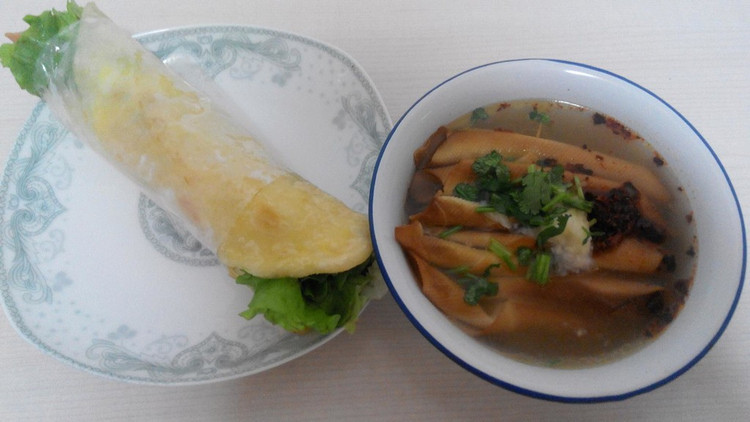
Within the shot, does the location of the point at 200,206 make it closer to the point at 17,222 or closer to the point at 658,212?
the point at 17,222

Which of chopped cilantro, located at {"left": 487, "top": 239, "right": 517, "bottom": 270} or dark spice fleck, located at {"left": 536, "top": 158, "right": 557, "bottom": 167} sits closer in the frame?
chopped cilantro, located at {"left": 487, "top": 239, "right": 517, "bottom": 270}

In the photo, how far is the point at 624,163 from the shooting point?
1004 mm

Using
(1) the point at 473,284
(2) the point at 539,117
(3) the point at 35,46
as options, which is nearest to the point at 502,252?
(1) the point at 473,284

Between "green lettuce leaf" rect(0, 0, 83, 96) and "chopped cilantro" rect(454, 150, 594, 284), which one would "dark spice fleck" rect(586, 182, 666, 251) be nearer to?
"chopped cilantro" rect(454, 150, 594, 284)

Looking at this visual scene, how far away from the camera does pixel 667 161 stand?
955mm

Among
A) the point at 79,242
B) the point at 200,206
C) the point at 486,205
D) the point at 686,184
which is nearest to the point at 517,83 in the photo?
the point at 486,205

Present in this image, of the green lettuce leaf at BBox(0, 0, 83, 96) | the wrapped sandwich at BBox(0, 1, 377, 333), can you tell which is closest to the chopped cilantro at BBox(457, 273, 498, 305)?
the wrapped sandwich at BBox(0, 1, 377, 333)

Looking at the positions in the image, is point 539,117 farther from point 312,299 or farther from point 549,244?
point 312,299

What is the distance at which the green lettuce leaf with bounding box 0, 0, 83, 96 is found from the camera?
121 cm

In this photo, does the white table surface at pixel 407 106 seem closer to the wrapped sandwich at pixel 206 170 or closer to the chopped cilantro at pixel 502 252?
the wrapped sandwich at pixel 206 170

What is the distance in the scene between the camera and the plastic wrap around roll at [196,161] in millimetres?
938

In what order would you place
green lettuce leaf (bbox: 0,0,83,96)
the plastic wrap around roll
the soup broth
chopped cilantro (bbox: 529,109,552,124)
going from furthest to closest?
green lettuce leaf (bbox: 0,0,83,96) < chopped cilantro (bbox: 529,109,552,124) < the plastic wrap around roll < the soup broth

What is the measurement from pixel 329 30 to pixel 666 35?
115cm

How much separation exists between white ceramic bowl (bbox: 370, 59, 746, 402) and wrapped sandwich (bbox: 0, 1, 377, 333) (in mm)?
170
